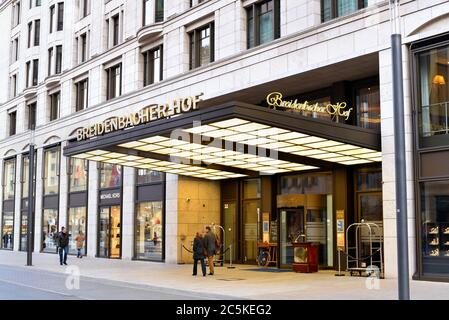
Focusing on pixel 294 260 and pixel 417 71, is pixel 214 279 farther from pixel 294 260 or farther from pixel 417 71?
pixel 417 71

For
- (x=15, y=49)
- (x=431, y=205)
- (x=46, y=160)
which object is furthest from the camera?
(x=15, y=49)

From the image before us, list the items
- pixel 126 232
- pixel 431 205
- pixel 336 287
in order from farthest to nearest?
pixel 126 232, pixel 431 205, pixel 336 287

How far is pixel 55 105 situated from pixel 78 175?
25.3 ft

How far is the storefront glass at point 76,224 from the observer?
40250 millimetres

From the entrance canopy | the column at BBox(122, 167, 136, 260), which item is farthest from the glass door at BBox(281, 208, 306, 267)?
the column at BBox(122, 167, 136, 260)

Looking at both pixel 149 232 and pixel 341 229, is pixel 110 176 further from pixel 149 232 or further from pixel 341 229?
pixel 341 229

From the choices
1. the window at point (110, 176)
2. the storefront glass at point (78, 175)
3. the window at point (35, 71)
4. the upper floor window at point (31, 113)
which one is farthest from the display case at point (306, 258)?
the window at point (35, 71)

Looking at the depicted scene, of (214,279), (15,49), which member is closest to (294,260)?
(214,279)

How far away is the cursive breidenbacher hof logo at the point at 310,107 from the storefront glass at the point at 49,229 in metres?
26.2

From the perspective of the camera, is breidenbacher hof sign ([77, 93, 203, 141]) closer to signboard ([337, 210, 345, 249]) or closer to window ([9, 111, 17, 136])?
signboard ([337, 210, 345, 249])

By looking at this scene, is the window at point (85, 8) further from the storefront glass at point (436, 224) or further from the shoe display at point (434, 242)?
the shoe display at point (434, 242)

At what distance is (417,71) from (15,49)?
4352cm

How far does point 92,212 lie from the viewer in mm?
39031

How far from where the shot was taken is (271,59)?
25766mm
